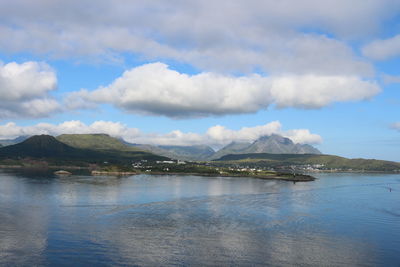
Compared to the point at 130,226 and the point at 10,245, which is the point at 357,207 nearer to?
the point at 130,226

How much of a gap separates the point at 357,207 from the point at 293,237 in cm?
4121

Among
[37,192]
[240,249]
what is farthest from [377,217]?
[37,192]

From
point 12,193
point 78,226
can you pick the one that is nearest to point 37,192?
point 12,193

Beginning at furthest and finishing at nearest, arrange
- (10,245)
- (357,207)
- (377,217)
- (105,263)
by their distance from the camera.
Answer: (357,207) < (377,217) < (10,245) < (105,263)

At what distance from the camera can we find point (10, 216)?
197ft

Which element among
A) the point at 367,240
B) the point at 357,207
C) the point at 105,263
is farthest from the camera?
the point at 357,207

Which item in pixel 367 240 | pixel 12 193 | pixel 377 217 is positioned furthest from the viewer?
pixel 12 193

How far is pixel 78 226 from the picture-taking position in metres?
53.6

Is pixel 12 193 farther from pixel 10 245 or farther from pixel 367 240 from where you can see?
pixel 367 240

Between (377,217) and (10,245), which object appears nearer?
(10,245)

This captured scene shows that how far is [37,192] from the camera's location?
94875 mm

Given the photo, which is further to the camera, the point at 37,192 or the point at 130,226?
the point at 37,192

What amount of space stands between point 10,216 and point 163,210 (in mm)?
27016

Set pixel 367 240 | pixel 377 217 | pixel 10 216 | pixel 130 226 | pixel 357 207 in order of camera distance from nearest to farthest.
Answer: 1. pixel 367 240
2. pixel 130 226
3. pixel 10 216
4. pixel 377 217
5. pixel 357 207
